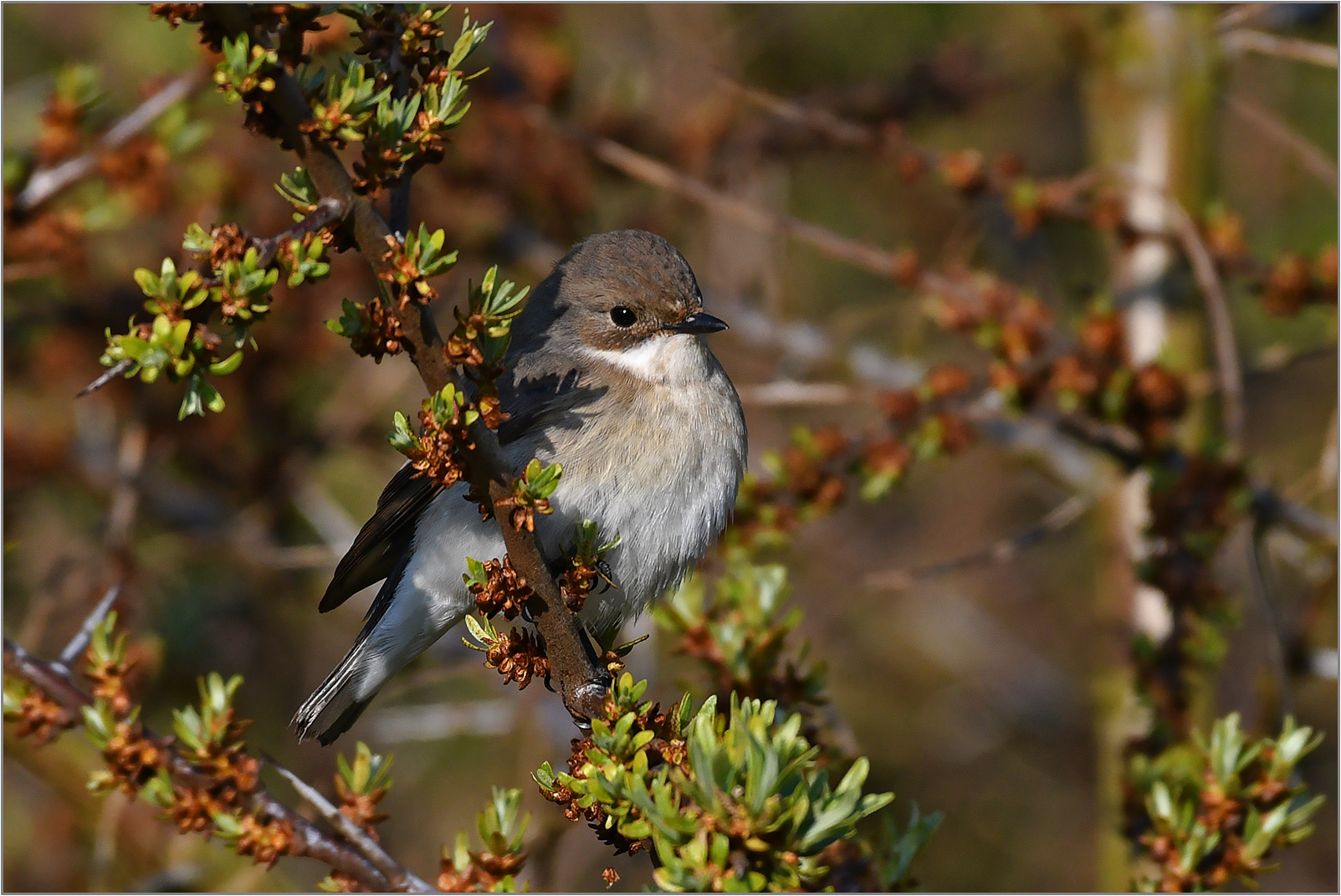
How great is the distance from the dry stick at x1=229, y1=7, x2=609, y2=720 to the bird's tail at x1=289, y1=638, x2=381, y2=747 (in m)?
1.65

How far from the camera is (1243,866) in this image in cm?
292

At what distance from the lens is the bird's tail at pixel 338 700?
4152mm

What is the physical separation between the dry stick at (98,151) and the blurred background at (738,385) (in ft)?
0.43

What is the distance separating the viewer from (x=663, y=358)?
429cm

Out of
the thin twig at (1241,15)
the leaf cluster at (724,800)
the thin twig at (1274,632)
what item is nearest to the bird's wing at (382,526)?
the leaf cluster at (724,800)

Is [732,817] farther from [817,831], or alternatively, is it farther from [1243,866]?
[1243,866]

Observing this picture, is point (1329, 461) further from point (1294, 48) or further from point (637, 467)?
point (637, 467)

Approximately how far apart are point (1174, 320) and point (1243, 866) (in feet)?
11.1

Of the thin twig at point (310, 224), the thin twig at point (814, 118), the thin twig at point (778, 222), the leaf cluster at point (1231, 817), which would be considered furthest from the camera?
the thin twig at point (778, 222)

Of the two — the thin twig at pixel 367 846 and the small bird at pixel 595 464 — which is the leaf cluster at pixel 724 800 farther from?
the small bird at pixel 595 464

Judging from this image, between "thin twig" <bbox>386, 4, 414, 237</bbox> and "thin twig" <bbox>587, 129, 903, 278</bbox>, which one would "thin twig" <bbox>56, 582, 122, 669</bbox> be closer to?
"thin twig" <bbox>386, 4, 414, 237</bbox>

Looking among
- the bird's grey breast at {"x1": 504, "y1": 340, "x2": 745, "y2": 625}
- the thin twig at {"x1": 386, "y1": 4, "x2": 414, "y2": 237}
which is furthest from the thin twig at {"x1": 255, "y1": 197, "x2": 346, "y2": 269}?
the bird's grey breast at {"x1": 504, "y1": 340, "x2": 745, "y2": 625}

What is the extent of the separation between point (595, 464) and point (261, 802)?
1638 mm

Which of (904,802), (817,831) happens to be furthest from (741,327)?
(904,802)
